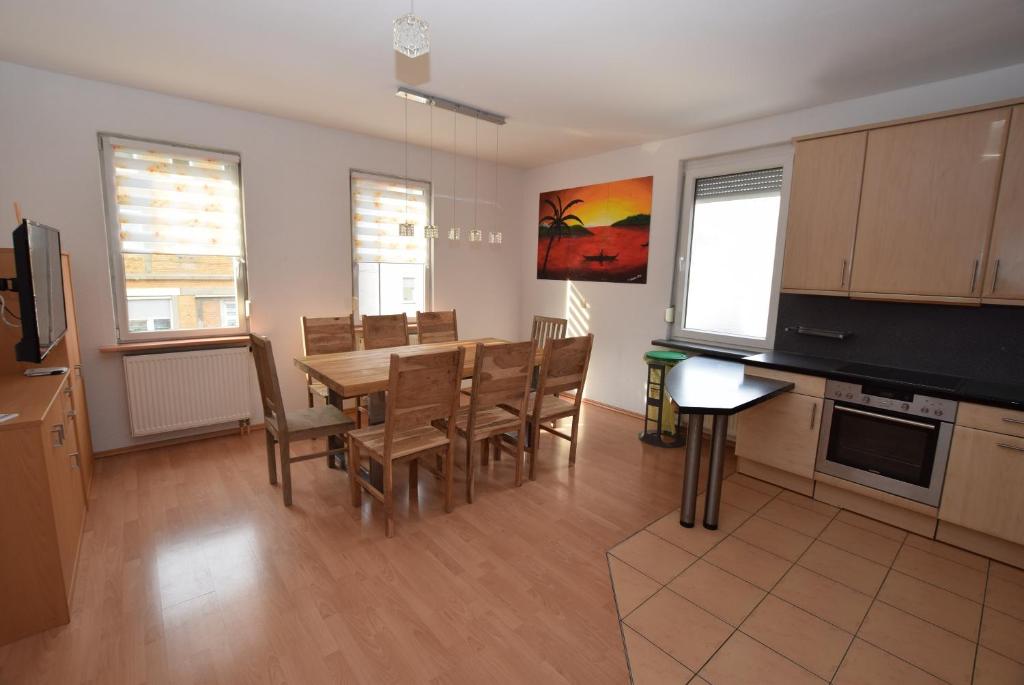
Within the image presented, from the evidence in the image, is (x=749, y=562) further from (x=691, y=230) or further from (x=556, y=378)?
(x=691, y=230)

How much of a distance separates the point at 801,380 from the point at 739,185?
6.13 ft

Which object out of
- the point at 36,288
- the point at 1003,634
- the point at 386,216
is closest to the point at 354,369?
the point at 36,288

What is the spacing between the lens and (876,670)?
1737 mm

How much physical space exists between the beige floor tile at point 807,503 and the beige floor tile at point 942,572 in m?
0.42

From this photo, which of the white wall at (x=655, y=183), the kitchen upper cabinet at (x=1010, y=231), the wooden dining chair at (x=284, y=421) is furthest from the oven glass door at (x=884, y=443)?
the wooden dining chair at (x=284, y=421)

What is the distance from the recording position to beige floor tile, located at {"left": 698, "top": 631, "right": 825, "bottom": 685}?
1681 millimetres

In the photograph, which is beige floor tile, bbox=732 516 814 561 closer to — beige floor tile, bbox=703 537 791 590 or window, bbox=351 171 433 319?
beige floor tile, bbox=703 537 791 590

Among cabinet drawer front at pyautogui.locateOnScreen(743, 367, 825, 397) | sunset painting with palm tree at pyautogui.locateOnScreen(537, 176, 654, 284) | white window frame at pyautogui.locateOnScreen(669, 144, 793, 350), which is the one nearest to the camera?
cabinet drawer front at pyautogui.locateOnScreen(743, 367, 825, 397)

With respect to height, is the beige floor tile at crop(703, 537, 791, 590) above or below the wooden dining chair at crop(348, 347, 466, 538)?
below

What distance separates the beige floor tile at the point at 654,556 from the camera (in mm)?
2273

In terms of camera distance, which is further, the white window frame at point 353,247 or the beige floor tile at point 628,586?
the white window frame at point 353,247

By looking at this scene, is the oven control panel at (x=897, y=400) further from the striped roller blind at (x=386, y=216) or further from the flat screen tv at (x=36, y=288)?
the flat screen tv at (x=36, y=288)

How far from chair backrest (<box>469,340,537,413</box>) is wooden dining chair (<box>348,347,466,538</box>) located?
177mm

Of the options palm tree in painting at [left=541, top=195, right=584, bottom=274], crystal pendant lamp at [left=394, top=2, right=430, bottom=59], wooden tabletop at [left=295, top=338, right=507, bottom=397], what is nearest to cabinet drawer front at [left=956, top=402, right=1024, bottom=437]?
wooden tabletop at [left=295, top=338, right=507, bottom=397]
